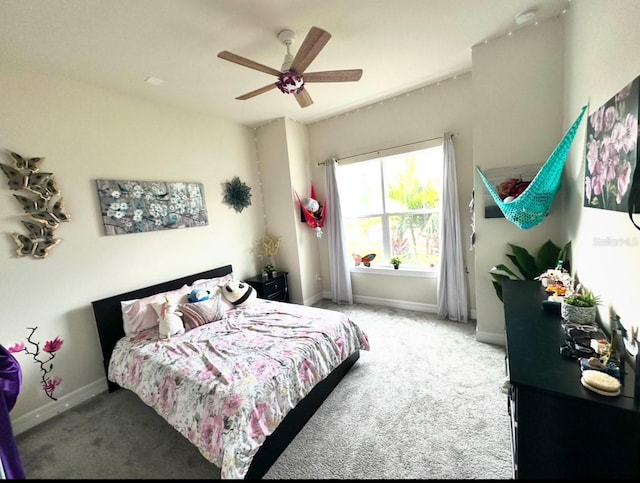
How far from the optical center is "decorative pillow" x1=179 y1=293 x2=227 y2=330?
7.91 ft

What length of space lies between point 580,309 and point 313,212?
2961 millimetres

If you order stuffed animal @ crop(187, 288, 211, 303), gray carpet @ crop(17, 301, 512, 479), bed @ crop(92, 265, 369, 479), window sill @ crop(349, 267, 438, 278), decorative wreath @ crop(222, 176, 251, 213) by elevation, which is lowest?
gray carpet @ crop(17, 301, 512, 479)

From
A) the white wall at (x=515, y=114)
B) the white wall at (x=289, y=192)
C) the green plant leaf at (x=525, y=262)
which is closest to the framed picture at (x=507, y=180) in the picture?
the white wall at (x=515, y=114)

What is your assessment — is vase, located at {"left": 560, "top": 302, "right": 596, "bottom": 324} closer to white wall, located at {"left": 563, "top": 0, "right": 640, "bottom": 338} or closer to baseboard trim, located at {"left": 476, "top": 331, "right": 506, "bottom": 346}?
white wall, located at {"left": 563, "top": 0, "right": 640, "bottom": 338}

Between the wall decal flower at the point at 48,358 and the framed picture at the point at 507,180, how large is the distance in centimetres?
384

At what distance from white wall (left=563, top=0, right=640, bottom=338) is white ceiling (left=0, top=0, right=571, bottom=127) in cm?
53

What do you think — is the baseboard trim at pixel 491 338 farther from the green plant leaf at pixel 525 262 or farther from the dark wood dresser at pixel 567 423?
the dark wood dresser at pixel 567 423

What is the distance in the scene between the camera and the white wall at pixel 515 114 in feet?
6.91

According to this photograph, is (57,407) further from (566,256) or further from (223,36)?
(566,256)

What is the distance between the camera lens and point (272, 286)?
3.65 m

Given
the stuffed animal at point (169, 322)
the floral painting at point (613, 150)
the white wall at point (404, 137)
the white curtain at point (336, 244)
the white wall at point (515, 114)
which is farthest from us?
the white curtain at point (336, 244)

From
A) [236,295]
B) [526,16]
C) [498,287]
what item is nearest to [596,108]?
[526,16]

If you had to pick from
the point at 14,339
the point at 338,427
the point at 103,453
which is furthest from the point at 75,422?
the point at 338,427

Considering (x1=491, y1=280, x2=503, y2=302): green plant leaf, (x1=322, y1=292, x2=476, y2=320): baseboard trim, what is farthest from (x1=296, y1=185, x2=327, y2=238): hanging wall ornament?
(x1=491, y1=280, x2=503, y2=302): green plant leaf
